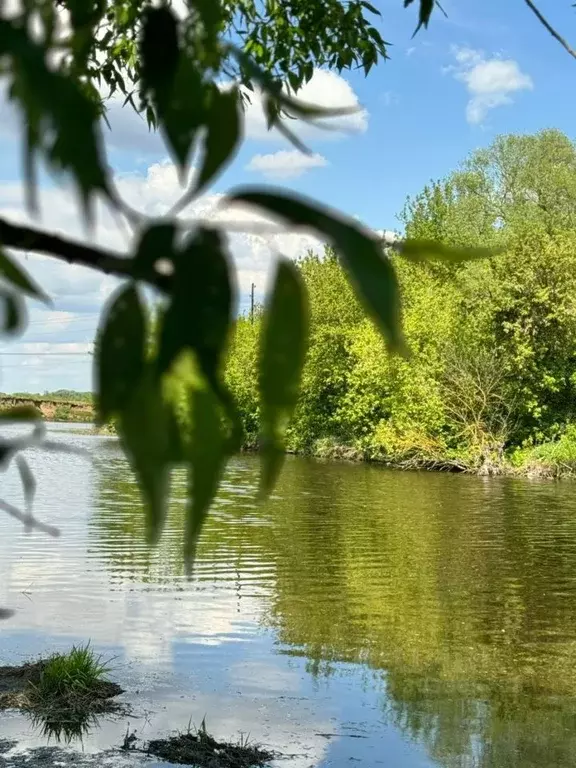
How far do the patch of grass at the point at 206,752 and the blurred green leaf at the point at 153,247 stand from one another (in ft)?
24.1

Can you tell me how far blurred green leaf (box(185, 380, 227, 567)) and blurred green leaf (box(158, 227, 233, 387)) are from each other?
34 mm

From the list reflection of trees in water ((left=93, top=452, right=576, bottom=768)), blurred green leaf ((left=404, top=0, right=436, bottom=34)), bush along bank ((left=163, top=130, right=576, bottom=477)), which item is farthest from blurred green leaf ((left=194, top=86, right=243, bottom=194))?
bush along bank ((left=163, top=130, right=576, bottom=477))

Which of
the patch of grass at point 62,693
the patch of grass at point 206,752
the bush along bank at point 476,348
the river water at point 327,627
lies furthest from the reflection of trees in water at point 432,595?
the bush along bank at point 476,348

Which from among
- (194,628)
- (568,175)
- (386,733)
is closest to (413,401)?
(568,175)

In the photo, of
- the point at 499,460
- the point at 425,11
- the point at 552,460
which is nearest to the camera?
the point at 425,11

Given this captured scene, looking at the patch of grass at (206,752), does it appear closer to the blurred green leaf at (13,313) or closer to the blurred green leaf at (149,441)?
the blurred green leaf at (13,313)

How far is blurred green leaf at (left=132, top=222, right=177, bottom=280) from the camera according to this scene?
49cm

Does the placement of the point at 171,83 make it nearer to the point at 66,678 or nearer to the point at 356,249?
the point at 356,249

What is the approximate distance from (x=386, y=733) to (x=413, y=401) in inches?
1325

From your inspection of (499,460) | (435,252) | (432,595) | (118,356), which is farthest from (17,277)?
(499,460)

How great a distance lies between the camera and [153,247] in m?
0.49

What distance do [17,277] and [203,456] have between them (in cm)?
17

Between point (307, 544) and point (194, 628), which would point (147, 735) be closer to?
point (194, 628)

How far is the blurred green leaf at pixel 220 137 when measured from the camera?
531 mm
